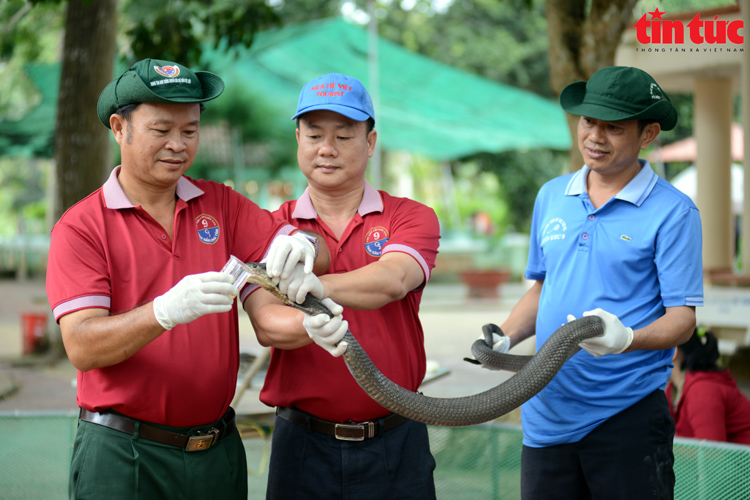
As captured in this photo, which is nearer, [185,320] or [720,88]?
[185,320]

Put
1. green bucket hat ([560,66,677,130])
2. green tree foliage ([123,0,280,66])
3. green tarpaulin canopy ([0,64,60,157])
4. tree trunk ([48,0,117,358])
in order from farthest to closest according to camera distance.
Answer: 1. green tarpaulin canopy ([0,64,60,157])
2. tree trunk ([48,0,117,358])
3. green tree foliage ([123,0,280,66])
4. green bucket hat ([560,66,677,130])

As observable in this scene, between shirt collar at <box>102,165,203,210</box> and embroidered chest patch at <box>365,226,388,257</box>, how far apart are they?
0.61 m

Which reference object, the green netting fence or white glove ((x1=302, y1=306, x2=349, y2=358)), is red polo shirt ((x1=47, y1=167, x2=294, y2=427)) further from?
the green netting fence

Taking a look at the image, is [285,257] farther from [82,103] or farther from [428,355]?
[428,355]

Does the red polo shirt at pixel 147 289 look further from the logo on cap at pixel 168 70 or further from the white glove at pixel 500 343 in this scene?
the white glove at pixel 500 343

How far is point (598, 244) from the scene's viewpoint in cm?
Answer: 264

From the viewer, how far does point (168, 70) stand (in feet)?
7.36

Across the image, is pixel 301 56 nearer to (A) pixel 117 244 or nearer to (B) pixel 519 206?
(A) pixel 117 244

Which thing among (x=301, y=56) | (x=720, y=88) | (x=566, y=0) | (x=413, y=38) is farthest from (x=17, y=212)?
(x=566, y=0)

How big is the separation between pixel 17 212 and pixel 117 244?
120 feet

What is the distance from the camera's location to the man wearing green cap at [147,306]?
83.2 inches

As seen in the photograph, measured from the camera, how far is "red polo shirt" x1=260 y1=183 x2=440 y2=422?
2504 millimetres

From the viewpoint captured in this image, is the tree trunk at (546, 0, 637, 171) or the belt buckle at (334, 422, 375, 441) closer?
the belt buckle at (334, 422, 375, 441)

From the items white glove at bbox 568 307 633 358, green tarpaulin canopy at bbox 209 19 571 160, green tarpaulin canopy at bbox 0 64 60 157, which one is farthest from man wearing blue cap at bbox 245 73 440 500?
green tarpaulin canopy at bbox 0 64 60 157
